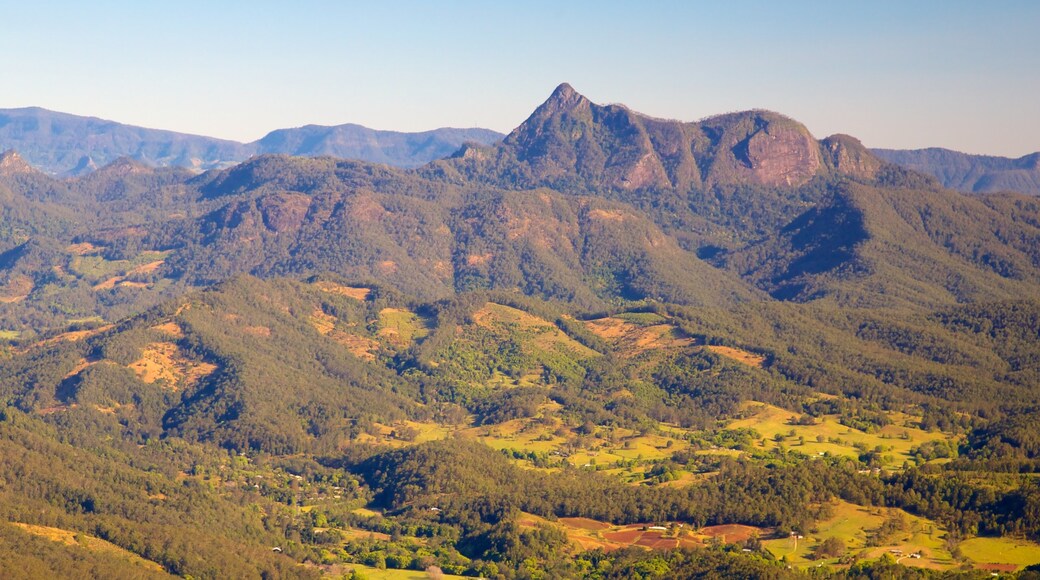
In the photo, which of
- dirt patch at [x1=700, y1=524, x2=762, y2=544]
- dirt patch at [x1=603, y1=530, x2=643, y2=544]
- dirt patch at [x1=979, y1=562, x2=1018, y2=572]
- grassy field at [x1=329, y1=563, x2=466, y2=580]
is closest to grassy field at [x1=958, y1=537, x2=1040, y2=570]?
dirt patch at [x1=979, y1=562, x2=1018, y2=572]

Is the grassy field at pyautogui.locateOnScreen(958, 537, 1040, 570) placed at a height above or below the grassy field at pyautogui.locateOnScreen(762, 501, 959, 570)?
above

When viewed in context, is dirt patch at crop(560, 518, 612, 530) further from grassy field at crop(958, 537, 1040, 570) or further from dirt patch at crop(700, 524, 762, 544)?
grassy field at crop(958, 537, 1040, 570)

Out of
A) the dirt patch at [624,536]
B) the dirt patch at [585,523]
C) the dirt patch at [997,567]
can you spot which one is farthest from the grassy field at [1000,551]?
the dirt patch at [585,523]

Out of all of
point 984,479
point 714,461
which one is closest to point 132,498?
point 714,461

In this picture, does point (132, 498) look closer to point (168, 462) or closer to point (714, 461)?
point (168, 462)

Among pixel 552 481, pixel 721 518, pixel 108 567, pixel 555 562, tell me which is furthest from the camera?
pixel 552 481

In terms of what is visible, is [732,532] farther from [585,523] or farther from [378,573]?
[378,573]

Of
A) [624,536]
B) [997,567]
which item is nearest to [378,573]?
[624,536]

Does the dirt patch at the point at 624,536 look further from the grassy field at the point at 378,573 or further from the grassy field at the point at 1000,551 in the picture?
the grassy field at the point at 1000,551
